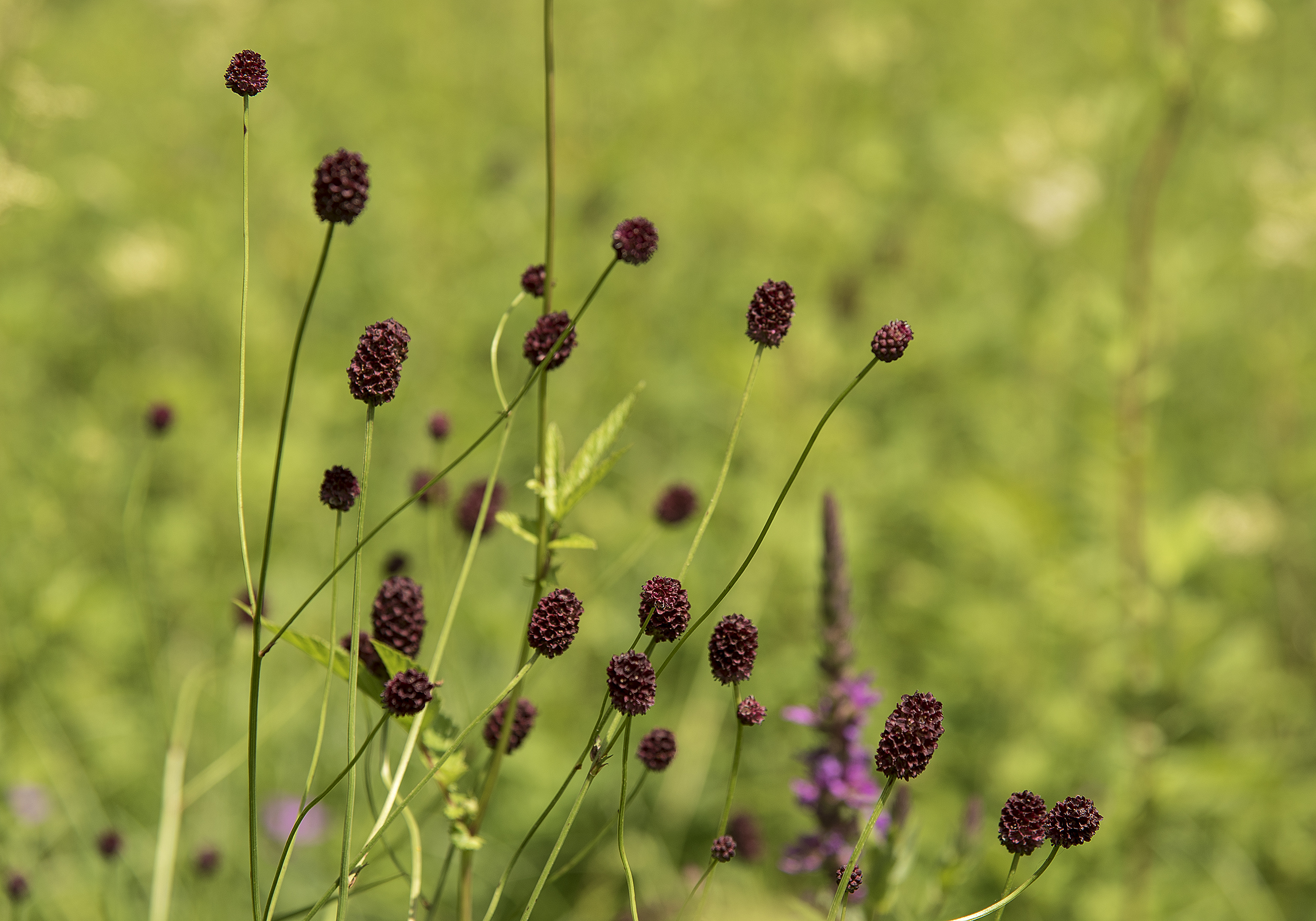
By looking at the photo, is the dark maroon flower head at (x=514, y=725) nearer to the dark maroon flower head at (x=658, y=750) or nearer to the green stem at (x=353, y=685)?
the dark maroon flower head at (x=658, y=750)

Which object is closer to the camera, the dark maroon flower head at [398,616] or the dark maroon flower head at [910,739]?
the dark maroon flower head at [910,739]

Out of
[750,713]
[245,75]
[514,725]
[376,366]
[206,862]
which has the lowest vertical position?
[206,862]

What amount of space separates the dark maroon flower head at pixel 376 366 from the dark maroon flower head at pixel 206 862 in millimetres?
1190

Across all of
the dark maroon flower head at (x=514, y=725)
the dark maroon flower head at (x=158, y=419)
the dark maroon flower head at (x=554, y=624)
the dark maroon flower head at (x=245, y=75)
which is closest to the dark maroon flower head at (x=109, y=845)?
the dark maroon flower head at (x=158, y=419)

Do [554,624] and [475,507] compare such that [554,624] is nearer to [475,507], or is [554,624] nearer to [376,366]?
[376,366]

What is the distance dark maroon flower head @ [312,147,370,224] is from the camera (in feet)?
2.97

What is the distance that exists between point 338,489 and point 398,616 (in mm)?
162

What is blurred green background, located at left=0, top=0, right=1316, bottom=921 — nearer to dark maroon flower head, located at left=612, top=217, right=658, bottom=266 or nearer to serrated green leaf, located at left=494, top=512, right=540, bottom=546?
serrated green leaf, located at left=494, top=512, right=540, bottom=546

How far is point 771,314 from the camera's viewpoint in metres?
0.99

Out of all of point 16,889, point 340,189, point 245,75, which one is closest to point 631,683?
point 340,189

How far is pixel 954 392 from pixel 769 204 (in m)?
1.07

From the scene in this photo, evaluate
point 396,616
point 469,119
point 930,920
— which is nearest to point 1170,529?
point 930,920

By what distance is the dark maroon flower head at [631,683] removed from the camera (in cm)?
86

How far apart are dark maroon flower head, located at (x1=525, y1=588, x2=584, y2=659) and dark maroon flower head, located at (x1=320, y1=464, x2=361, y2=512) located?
0.80ft
